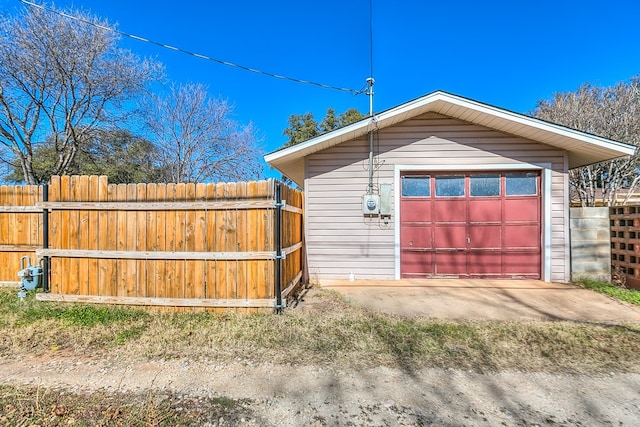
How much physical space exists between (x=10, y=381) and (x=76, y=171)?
12.9m

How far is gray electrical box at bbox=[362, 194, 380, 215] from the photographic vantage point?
5.95m

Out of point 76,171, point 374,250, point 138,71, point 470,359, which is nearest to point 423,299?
point 374,250

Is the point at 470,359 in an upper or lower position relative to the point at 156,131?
lower

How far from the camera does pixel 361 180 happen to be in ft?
19.9

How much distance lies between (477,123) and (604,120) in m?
12.5

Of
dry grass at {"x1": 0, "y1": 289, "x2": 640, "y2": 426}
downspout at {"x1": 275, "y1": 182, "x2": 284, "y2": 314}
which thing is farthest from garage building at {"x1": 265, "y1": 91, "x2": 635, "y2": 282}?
dry grass at {"x1": 0, "y1": 289, "x2": 640, "y2": 426}

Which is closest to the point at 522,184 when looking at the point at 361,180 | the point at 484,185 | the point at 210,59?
the point at 484,185

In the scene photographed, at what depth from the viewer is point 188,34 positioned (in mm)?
7828

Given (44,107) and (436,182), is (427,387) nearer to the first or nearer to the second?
(436,182)

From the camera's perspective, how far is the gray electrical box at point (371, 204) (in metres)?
5.95

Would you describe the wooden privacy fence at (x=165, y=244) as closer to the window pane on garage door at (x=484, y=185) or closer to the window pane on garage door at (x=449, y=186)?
the window pane on garage door at (x=449, y=186)

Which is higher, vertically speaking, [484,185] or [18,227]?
[484,185]

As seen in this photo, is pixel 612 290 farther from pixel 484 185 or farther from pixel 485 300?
pixel 484 185

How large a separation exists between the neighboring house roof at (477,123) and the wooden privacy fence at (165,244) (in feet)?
6.08
